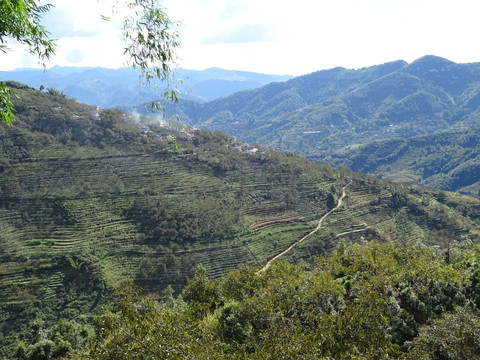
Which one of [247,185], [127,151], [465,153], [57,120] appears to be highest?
[57,120]

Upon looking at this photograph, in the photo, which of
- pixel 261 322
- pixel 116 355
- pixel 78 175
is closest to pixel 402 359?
pixel 261 322

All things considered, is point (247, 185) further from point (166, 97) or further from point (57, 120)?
point (166, 97)

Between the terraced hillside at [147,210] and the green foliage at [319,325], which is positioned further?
the terraced hillside at [147,210]

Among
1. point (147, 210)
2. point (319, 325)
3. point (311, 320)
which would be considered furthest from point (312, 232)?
point (319, 325)

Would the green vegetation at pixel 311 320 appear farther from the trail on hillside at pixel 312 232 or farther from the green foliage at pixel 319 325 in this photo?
the trail on hillside at pixel 312 232

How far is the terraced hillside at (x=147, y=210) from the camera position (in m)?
42.0

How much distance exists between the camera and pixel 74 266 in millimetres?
41844

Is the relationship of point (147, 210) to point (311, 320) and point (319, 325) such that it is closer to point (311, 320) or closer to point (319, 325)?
point (311, 320)

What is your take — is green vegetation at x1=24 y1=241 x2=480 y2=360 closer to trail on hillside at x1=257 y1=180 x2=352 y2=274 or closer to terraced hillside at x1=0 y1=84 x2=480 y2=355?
terraced hillside at x1=0 y1=84 x2=480 y2=355

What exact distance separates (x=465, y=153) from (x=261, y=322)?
22432 cm

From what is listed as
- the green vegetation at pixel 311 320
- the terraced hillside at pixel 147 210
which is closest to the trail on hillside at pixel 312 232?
the terraced hillside at pixel 147 210

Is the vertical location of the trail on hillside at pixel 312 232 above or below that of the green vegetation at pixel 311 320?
below

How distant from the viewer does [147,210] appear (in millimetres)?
53562

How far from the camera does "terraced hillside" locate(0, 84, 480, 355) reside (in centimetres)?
4200
